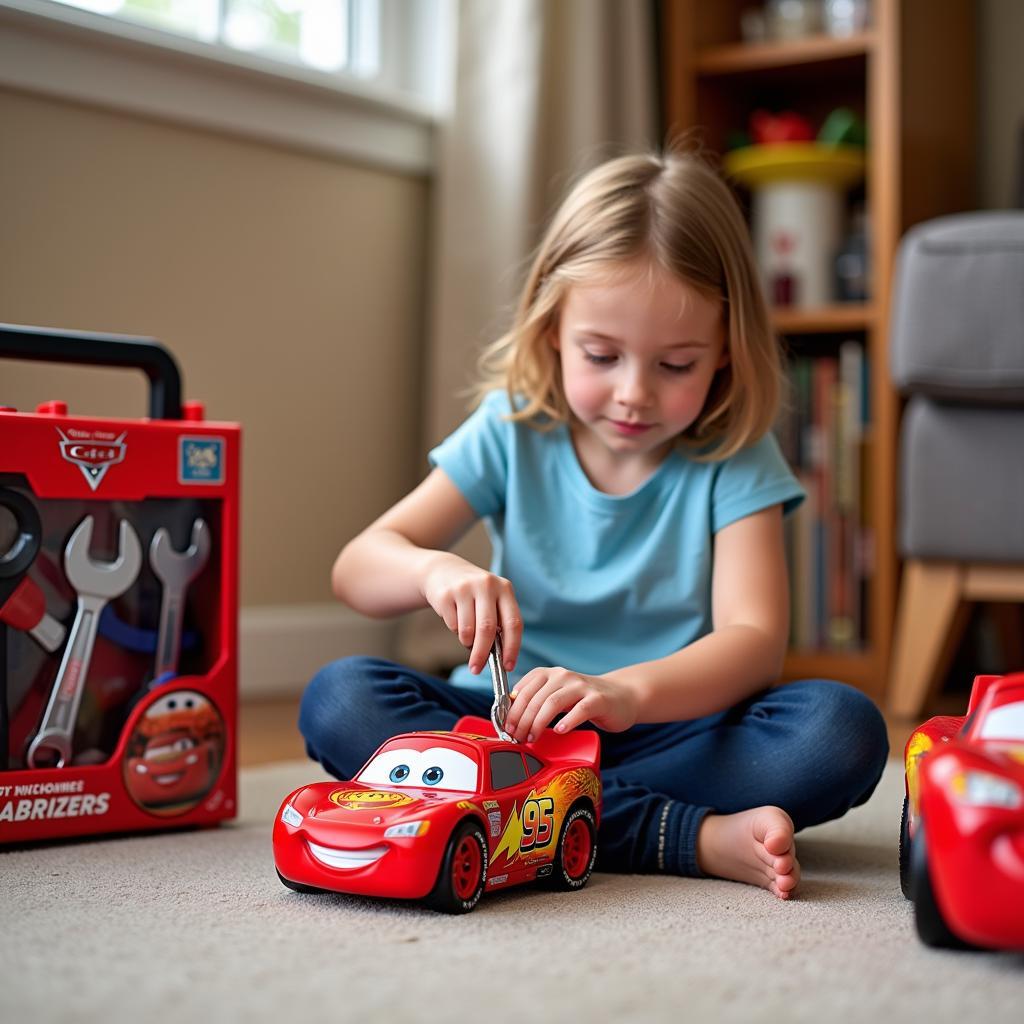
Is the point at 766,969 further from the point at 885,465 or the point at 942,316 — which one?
the point at 885,465

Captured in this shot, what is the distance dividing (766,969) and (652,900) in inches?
7.4

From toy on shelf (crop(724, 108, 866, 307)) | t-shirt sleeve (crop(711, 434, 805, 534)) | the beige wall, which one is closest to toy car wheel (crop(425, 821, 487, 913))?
t-shirt sleeve (crop(711, 434, 805, 534))

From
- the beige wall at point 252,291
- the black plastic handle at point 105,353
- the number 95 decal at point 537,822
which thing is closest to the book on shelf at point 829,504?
the beige wall at point 252,291

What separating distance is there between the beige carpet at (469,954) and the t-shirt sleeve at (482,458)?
1.21ft

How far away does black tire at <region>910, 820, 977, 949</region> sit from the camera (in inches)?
29.5

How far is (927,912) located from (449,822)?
0.27 meters

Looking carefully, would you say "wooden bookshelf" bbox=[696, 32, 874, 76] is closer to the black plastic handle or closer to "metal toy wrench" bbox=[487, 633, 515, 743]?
the black plastic handle

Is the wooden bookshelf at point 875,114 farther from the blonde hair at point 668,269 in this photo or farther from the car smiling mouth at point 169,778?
the car smiling mouth at point 169,778

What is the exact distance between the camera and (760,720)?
1.08 meters

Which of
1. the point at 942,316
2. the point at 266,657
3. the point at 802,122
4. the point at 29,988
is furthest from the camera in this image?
the point at 802,122

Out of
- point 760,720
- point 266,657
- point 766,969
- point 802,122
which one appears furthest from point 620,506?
point 802,122

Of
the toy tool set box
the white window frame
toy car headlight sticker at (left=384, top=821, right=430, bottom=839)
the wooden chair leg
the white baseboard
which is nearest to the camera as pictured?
toy car headlight sticker at (left=384, top=821, right=430, bottom=839)

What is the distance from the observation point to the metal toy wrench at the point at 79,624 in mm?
1101

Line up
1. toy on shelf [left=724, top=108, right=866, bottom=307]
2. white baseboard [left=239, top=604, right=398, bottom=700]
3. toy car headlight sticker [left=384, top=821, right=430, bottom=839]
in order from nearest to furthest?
toy car headlight sticker [left=384, top=821, right=430, bottom=839] → white baseboard [left=239, top=604, right=398, bottom=700] → toy on shelf [left=724, top=108, right=866, bottom=307]
